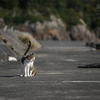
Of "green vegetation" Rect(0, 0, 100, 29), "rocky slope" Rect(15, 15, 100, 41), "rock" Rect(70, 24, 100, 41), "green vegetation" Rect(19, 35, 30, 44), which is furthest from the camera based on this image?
"rock" Rect(70, 24, 100, 41)

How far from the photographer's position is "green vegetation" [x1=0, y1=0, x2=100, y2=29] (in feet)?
401

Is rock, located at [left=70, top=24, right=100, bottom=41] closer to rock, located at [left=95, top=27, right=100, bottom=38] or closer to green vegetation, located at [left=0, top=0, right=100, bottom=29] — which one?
green vegetation, located at [left=0, top=0, right=100, bottom=29]

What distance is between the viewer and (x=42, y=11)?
418 feet

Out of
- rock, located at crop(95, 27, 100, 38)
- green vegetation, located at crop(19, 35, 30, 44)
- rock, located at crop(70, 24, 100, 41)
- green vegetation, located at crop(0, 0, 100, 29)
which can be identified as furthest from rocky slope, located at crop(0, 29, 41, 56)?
rock, located at crop(95, 27, 100, 38)

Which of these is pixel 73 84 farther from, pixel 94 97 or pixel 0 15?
pixel 0 15

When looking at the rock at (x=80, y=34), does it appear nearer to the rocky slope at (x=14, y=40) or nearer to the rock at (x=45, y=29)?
the rock at (x=45, y=29)

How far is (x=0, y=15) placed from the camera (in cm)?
12375

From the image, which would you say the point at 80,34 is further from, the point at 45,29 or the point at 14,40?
the point at 14,40

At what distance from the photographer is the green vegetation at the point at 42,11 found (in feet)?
401

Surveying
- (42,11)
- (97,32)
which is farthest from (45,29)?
(97,32)

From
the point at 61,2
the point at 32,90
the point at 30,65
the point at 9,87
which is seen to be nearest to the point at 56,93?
the point at 32,90

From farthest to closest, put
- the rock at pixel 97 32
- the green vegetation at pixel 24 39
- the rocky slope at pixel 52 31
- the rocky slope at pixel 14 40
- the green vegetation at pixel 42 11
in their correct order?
the rock at pixel 97 32 < the green vegetation at pixel 42 11 < the rocky slope at pixel 52 31 < the green vegetation at pixel 24 39 < the rocky slope at pixel 14 40

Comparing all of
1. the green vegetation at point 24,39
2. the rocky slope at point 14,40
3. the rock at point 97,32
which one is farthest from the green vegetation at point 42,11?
the rocky slope at point 14,40

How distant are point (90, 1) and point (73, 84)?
172m
